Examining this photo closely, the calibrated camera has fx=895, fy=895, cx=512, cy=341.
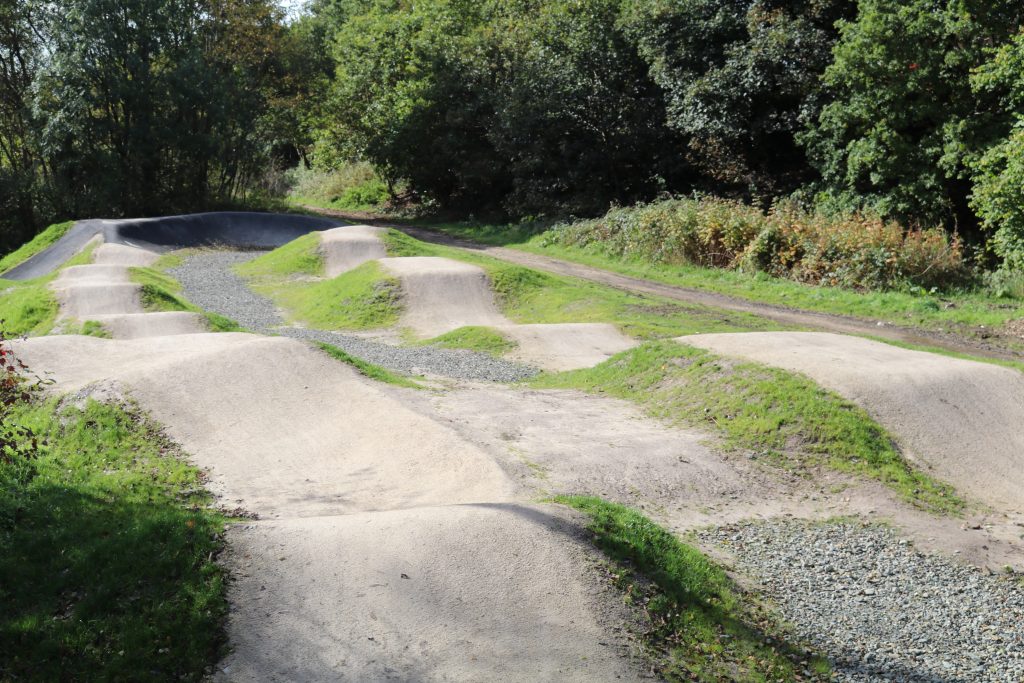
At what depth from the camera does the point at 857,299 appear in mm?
16766

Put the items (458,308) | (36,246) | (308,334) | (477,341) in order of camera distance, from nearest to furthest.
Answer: (477,341) < (308,334) < (458,308) < (36,246)

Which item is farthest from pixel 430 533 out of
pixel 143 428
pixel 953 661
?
pixel 143 428

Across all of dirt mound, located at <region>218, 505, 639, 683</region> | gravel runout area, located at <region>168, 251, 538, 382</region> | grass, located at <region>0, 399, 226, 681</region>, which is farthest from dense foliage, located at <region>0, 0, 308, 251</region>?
dirt mound, located at <region>218, 505, 639, 683</region>

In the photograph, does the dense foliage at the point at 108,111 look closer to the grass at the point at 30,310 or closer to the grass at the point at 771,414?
the grass at the point at 30,310

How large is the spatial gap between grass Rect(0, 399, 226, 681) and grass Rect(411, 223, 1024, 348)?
12.7 metres

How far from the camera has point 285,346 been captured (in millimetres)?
10430

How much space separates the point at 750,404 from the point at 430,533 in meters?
4.83

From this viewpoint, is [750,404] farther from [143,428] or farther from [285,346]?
[143,428]

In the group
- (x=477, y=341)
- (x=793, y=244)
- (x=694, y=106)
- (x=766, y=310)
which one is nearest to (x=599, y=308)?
(x=477, y=341)

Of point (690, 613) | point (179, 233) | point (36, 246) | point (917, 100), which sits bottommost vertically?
point (690, 613)

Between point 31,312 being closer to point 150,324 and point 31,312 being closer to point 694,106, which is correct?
point 150,324

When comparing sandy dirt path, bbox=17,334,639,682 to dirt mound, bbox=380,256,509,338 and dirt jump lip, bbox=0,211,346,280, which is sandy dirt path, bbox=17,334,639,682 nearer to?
dirt mound, bbox=380,256,509,338

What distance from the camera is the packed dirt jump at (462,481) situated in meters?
5.03

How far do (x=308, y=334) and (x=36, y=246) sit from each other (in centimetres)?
A: 1537
